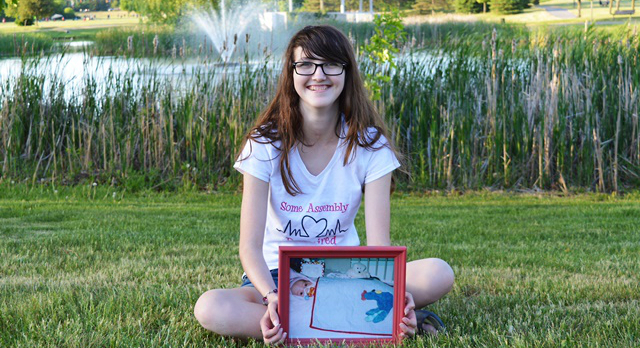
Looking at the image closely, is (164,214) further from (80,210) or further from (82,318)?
(82,318)

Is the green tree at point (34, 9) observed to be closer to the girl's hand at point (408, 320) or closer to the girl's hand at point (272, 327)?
the girl's hand at point (272, 327)

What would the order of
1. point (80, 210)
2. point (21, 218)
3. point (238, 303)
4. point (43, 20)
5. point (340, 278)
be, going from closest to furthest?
1. point (340, 278)
2. point (238, 303)
3. point (21, 218)
4. point (80, 210)
5. point (43, 20)

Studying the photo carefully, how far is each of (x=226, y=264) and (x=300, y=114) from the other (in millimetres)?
1359

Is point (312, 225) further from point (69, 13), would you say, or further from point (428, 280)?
point (69, 13)

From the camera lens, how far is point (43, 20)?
19.3m

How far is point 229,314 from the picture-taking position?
2342 mm

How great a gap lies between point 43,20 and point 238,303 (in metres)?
18.9

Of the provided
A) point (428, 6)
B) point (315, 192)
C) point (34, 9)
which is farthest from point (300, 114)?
point (428, 6)

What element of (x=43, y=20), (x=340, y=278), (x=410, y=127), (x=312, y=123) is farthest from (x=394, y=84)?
(x=43, y=20)

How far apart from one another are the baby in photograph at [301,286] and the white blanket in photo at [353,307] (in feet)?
0.07

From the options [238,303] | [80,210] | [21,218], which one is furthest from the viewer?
[80,210]

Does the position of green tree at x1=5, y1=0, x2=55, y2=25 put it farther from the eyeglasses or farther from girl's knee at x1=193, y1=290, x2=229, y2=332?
girl's knee at x1=193, y1=290, x2=229, y2=332

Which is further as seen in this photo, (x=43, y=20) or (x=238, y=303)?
(x=43, y=20)

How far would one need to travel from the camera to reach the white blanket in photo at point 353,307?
222 cm
